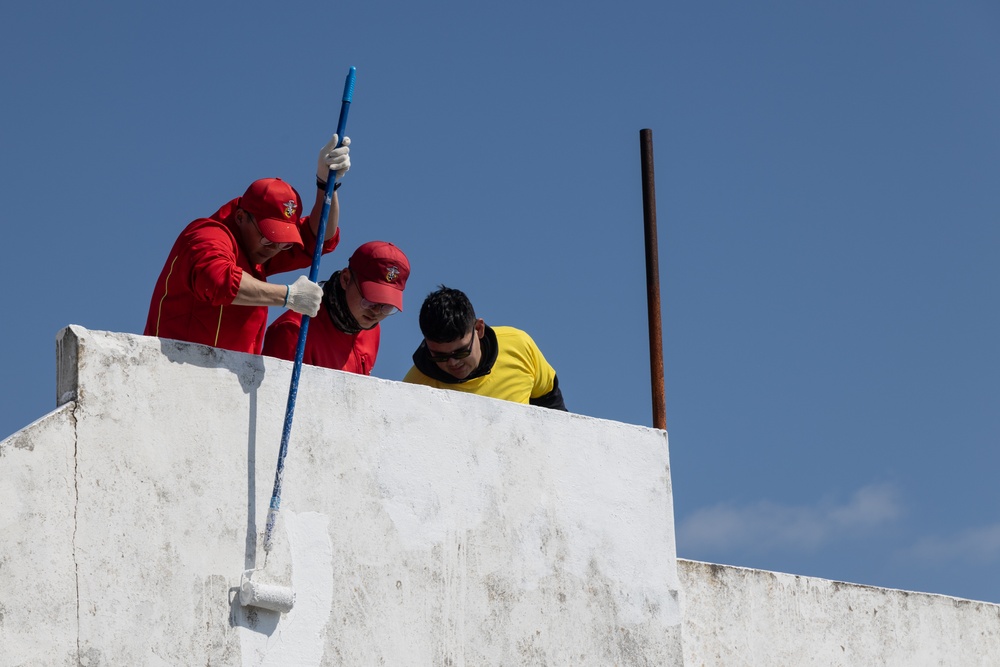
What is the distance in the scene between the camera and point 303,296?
4938 millimetres

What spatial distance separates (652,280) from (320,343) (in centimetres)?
197

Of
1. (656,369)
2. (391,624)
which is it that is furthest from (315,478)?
(656,369)

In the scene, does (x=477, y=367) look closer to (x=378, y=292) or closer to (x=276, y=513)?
(x=378, y=292)

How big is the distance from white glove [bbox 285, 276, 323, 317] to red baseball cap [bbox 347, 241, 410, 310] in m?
0.67

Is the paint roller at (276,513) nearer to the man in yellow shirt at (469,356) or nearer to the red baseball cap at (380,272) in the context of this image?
the red baseball cap at (380,272)

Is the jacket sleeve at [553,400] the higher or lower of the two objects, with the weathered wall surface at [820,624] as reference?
higher

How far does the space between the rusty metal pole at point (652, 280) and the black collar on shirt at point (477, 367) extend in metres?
0.89

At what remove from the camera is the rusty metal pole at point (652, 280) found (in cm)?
657

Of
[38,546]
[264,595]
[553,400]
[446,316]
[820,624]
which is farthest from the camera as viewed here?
[820,624]

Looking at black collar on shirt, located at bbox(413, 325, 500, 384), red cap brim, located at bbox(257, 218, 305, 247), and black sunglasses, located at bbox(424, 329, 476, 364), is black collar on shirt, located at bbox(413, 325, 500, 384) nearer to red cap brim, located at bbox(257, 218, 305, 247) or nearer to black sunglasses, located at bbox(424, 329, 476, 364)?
black sunglasses, located at bbox(424, 329, 476, 364)

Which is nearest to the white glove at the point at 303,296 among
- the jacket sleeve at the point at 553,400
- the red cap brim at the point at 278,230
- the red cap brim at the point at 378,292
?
the red cap brim at the point at 278,230

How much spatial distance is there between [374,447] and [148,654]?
1.16 m

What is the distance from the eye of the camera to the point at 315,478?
4949 mm

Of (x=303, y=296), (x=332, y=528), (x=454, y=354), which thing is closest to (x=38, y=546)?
(x=332, y=528)
